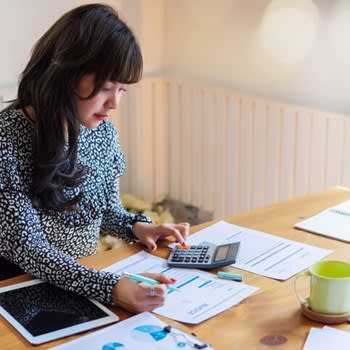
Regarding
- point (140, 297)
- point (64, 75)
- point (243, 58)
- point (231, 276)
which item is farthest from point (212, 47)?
point (140, 297)

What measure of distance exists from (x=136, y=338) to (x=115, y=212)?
637mm

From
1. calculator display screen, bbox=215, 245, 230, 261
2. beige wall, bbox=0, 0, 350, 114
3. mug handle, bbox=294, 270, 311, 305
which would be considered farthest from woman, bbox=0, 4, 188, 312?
beige wall, bbox=0, 0, 350, 114

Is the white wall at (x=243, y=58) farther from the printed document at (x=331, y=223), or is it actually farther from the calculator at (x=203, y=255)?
the calculator at (x=203, y=255)

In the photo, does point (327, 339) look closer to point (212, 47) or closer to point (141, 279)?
point (141, 279)

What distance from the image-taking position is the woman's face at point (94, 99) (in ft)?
5.00

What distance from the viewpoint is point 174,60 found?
129 inches

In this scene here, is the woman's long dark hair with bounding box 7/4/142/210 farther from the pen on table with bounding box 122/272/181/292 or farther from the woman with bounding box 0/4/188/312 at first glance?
the pen on table with bounding box 122/272/181/292

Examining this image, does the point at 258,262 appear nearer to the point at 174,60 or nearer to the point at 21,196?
the point at 21,196

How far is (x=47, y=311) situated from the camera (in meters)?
1.35

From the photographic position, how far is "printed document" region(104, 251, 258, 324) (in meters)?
1.35

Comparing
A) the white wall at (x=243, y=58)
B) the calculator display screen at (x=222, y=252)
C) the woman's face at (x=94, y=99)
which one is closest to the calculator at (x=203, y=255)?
the calculator display screen at (x=222, y=252)

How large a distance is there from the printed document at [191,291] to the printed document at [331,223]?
370 millimetres

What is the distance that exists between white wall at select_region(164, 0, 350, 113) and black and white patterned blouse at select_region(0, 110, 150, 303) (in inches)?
A: 45.7

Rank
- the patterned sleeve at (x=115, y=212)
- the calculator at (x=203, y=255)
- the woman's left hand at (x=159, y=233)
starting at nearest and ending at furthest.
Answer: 1. the calculator at (x=203, y=255)
2. the woman's left hand at (x=159, y=233)
3. the patterned sleeve at (x=115, y=212)
